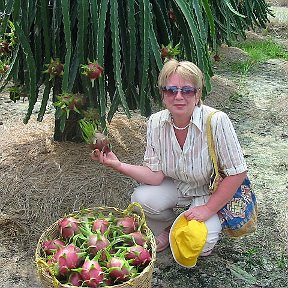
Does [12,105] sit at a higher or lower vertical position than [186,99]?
lower

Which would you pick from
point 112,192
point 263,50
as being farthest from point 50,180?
point 263,50

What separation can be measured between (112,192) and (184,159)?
63cm

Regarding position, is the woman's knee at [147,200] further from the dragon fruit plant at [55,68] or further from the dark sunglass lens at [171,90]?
the dragon fruit plant at [55,68]

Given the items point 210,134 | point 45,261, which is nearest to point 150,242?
point 45,261

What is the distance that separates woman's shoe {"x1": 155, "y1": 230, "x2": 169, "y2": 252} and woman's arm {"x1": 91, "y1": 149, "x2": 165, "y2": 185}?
0.26 meters

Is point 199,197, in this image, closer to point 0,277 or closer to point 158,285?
point 158,285

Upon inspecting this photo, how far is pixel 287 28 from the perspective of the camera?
23.2 feet

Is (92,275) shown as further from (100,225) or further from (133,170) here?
(133,170)

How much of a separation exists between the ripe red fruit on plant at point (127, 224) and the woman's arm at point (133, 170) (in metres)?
0.25

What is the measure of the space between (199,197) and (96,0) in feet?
3.29

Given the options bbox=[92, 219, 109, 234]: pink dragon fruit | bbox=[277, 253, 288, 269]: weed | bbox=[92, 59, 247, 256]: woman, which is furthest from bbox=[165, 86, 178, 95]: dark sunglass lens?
bbox=[277, 253, 288, 269]: weed

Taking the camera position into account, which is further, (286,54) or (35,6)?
(286,54)

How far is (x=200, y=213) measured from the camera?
6.79ft

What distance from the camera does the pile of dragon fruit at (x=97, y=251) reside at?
64.0 inches
